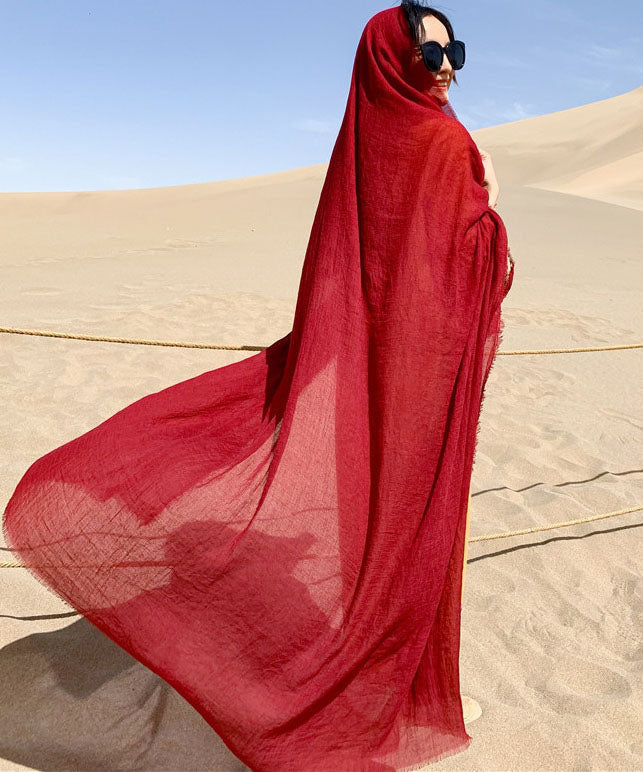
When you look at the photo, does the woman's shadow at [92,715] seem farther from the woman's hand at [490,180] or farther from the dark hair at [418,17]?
the dark hair at [418,17]

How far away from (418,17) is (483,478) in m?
2.96

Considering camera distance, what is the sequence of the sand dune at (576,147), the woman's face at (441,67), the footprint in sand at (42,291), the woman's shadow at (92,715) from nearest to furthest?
the woman's face at (441,67), the woman's shadow at (92,715), the footprint in sand at (42,291), the sand dune at (576,147)

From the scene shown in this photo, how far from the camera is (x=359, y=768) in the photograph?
6.48 feet

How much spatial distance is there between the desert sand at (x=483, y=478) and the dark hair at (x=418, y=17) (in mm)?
2007

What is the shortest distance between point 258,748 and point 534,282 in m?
10.4

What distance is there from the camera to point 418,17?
2.08 meters

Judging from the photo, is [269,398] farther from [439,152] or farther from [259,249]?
[259,249]

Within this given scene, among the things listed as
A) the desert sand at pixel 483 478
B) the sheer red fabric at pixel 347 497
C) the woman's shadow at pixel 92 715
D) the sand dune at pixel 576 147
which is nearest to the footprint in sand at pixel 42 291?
the desert sand at pixel 483 478

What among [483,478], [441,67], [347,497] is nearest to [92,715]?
[347,497]

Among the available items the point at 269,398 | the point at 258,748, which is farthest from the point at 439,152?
the point at 258,748

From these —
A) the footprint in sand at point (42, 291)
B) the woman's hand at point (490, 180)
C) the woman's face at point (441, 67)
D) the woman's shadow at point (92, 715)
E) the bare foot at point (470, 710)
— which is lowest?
the bare foot at point (470, 710)

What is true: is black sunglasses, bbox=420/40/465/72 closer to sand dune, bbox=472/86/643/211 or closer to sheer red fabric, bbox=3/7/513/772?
sheer red fabric, bbox=3/7/513/772

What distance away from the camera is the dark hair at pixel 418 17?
6.78 feet

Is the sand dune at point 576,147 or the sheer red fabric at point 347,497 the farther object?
the sand dune at point 576,147
